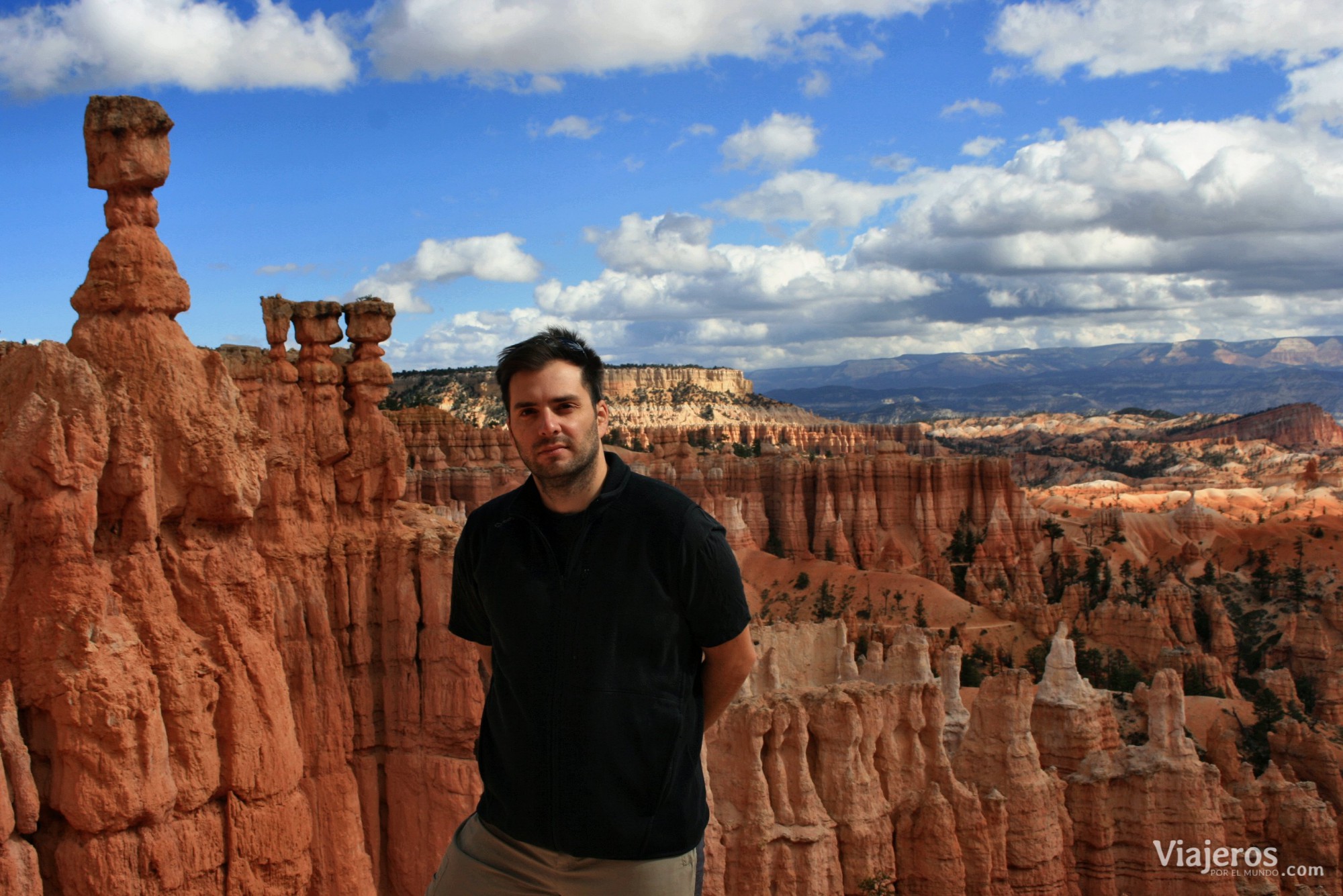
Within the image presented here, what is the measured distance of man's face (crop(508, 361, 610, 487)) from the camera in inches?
160

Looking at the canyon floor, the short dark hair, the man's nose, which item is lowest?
the canyon floor

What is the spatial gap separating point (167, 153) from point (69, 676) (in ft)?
13.3

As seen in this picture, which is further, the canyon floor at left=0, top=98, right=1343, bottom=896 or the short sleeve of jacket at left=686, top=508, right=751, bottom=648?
the canyon floor at left=0, top=98, right=1343, bottom=896

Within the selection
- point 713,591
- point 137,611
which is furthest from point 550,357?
point 137,611

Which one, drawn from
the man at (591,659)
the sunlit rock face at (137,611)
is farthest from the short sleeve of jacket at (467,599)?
the sunlit rock face at (137,611)

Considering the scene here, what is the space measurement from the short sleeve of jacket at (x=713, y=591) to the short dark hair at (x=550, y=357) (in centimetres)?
78

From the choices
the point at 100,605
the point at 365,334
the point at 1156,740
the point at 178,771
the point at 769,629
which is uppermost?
the point at 365,334

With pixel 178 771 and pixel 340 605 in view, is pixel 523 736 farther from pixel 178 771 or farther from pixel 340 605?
pixel 340 605

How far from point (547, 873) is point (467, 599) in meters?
1.18

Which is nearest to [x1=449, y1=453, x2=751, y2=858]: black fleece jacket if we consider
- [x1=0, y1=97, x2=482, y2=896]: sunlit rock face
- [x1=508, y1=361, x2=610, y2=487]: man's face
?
[x1=508, y1=361, x2=610, y2=487]: man's face

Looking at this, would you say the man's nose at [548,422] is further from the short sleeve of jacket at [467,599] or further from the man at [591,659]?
the short sleeve of jacket at [467,599]

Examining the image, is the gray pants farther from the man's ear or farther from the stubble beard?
the man's ear

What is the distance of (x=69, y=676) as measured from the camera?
6.34m

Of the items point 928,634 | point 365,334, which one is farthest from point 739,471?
point 365,334
